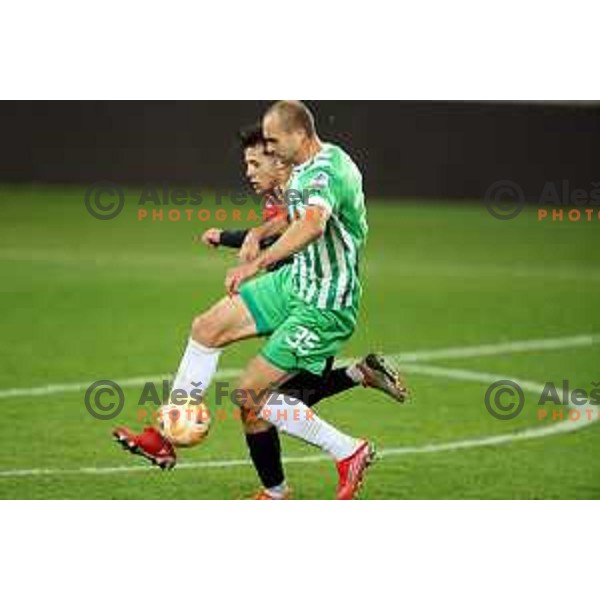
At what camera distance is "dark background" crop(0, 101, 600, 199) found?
17.4 meters

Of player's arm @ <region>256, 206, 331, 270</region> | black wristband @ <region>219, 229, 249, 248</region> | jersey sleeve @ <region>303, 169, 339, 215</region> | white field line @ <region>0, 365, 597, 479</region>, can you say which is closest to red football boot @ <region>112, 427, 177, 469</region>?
white field line @ <region>0, 365, 597, 479</region>

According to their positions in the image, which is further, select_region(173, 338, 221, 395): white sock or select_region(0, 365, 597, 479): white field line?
select_region(0, 365, 597, 479): white field line

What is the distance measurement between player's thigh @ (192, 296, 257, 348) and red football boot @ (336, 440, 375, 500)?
0.67m

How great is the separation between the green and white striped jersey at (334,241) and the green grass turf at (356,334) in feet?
3.11

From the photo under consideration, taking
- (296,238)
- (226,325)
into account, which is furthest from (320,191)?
(226,325)

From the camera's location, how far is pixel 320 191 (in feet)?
20.3

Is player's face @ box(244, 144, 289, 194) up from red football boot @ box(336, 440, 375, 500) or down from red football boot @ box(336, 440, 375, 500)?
up

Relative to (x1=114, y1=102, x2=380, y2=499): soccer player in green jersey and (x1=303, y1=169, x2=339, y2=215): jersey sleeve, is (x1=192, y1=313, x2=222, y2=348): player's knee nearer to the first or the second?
(x1=114, y1=102, x2=380, y2=499): soccer player in green jersey

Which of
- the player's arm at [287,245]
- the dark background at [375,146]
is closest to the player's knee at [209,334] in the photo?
the player's arm at [287,245]

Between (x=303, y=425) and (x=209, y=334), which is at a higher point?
(x=209, y=334)

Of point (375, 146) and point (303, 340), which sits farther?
point (375, 146)

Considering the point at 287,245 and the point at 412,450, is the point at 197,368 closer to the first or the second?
the point at 287,245

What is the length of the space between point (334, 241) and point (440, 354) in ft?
14.1

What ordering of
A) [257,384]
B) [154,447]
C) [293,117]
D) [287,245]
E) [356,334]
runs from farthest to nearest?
[356,334], [154,447], [257,384], [293,117], [287,245]
